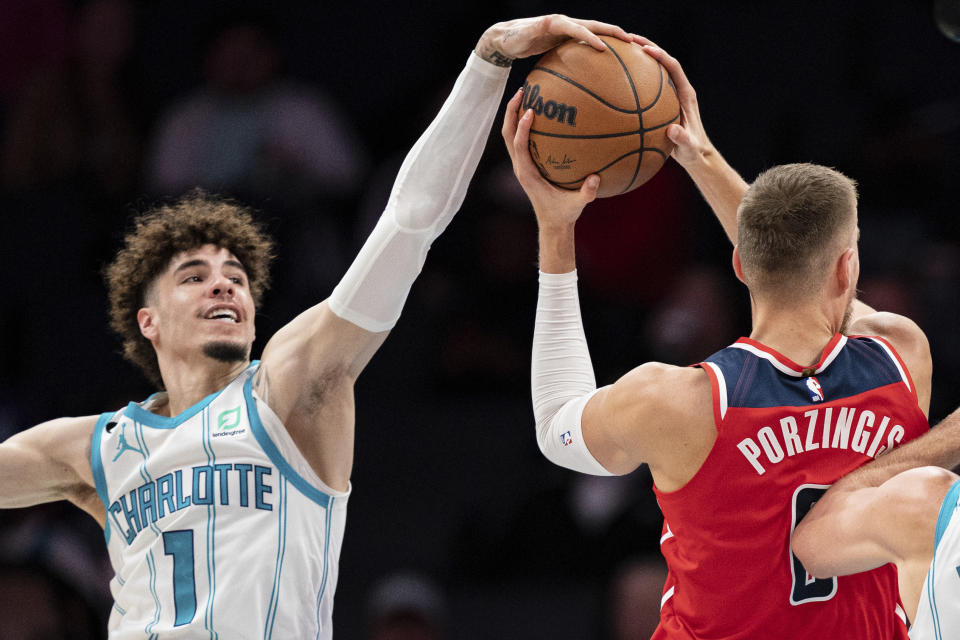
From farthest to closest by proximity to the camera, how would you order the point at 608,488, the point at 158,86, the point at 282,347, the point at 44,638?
the point at 158,86 → the point at 608,488 → the point at 44,638 → the point at 282,347

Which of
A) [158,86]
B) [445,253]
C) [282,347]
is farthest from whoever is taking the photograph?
[158,86]

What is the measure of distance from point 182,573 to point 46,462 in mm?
737

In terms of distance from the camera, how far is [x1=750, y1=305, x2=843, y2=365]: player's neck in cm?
284

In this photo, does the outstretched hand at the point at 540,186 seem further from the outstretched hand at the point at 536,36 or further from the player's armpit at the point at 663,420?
the player's armpit at the point at 663,420

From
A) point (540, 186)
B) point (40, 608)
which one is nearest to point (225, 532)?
point (540, 186)

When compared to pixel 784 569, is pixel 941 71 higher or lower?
higher

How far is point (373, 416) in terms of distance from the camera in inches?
260

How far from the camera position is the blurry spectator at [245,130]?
23.3 feet

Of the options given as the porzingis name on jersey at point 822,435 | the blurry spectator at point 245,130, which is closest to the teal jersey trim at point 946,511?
the porzingis name on jersey at point 822,435

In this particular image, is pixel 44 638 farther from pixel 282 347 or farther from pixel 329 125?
pixel 329 125

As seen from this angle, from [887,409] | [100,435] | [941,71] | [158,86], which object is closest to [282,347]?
[100,435]

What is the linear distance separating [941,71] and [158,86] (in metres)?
5.28

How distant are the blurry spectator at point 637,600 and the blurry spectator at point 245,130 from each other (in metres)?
2.97

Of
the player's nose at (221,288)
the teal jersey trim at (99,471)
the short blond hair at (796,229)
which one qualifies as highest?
the short blond hair at (796,229)
